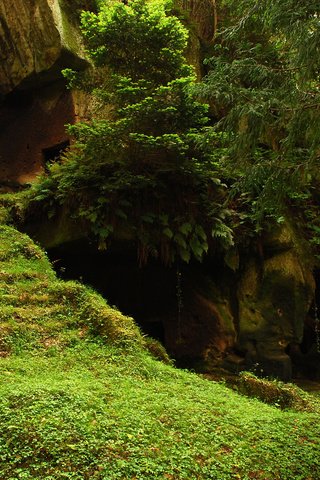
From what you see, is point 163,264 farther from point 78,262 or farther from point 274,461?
point 274,461

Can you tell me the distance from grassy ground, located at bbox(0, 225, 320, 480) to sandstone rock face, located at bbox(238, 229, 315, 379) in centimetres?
327

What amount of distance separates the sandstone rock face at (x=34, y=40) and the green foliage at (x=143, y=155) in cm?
262

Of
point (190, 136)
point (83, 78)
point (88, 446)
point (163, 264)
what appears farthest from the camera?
point (163, 264)

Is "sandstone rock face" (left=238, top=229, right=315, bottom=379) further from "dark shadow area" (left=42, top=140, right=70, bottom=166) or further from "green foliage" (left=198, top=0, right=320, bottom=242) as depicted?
"dark shadow area" (left=42, top=140, right=70, bottom=166)

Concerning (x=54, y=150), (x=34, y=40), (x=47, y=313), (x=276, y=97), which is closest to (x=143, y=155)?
(x=276, y=97)

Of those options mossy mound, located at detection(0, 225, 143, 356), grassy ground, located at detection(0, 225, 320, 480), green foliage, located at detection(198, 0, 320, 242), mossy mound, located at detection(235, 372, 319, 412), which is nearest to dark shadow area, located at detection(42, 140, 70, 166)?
mossy mound, located at detection(0, 225, 143, 356)

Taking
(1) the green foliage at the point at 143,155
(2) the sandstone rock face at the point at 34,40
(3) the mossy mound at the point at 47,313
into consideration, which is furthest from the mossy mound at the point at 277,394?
(2) the sandstone rock face at the point at 34,40

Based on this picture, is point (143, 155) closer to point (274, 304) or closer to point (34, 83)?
point (274, 304)

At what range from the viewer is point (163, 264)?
1105cm

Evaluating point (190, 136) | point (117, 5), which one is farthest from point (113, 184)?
point (117, 5)

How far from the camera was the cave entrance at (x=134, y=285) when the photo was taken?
1092cm

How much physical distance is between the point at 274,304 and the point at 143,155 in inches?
206

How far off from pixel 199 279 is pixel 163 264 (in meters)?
1.19

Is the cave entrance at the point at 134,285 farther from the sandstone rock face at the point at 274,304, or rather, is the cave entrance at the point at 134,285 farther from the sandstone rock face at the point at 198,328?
the sandstone rock face at the point at 274,304
